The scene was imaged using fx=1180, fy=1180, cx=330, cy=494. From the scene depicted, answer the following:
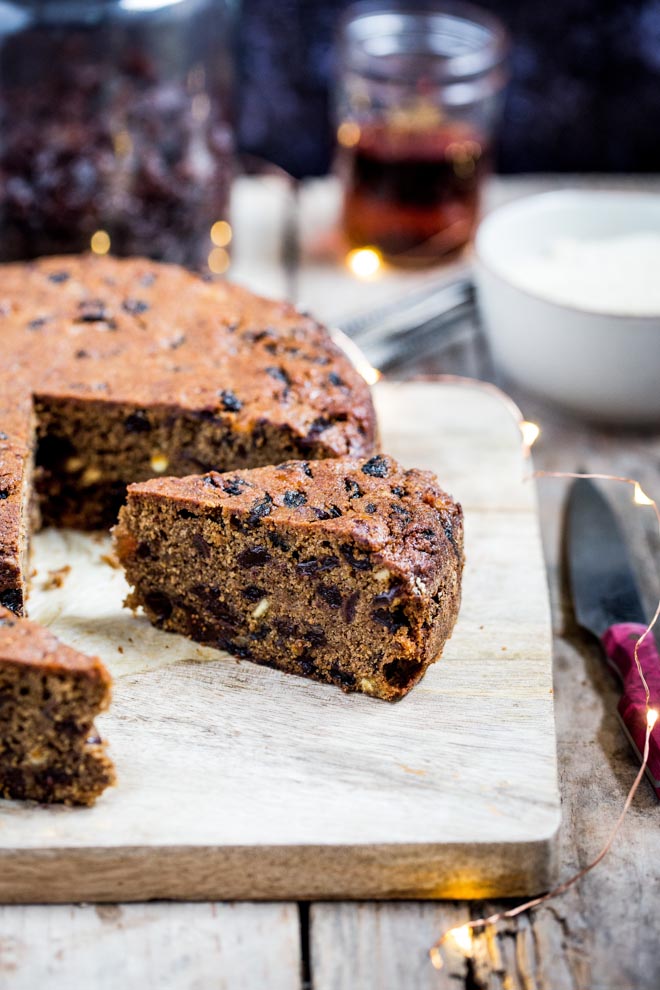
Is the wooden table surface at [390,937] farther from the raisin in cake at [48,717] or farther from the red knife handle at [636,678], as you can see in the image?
the raisin in cake at [48,717]

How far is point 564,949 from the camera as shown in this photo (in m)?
2.89

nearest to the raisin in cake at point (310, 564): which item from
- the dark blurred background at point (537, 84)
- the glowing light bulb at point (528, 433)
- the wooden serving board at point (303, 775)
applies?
the wooden serving board at point (303, 775)

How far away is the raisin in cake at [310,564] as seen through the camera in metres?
3.29

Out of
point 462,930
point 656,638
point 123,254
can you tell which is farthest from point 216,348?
point 462,930

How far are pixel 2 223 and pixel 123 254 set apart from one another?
0.50 m

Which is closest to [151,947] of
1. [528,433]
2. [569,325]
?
[528,433]

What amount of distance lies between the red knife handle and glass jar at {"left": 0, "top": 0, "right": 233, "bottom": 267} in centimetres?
258

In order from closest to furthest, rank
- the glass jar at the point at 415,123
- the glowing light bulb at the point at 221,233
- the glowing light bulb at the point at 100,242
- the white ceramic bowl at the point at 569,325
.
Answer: the white ceramic bowl at the point at 569,325
the glowing light bulb at the point at 100,242
the glowing light bulb at the point at 221,233
the glass jar at the point at 415,123

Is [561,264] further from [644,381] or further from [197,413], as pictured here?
[197,413]

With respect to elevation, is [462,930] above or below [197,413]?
below

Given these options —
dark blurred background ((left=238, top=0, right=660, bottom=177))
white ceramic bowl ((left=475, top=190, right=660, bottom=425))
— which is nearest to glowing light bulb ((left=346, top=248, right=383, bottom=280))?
white ceramic bowl ((left=475, top=190, right=660, bottom=425))

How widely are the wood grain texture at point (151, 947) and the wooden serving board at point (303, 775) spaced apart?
5 cm

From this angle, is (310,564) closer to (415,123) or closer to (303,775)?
(303,775)

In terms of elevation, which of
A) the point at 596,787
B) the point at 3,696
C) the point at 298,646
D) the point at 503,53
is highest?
the point at 503,53
